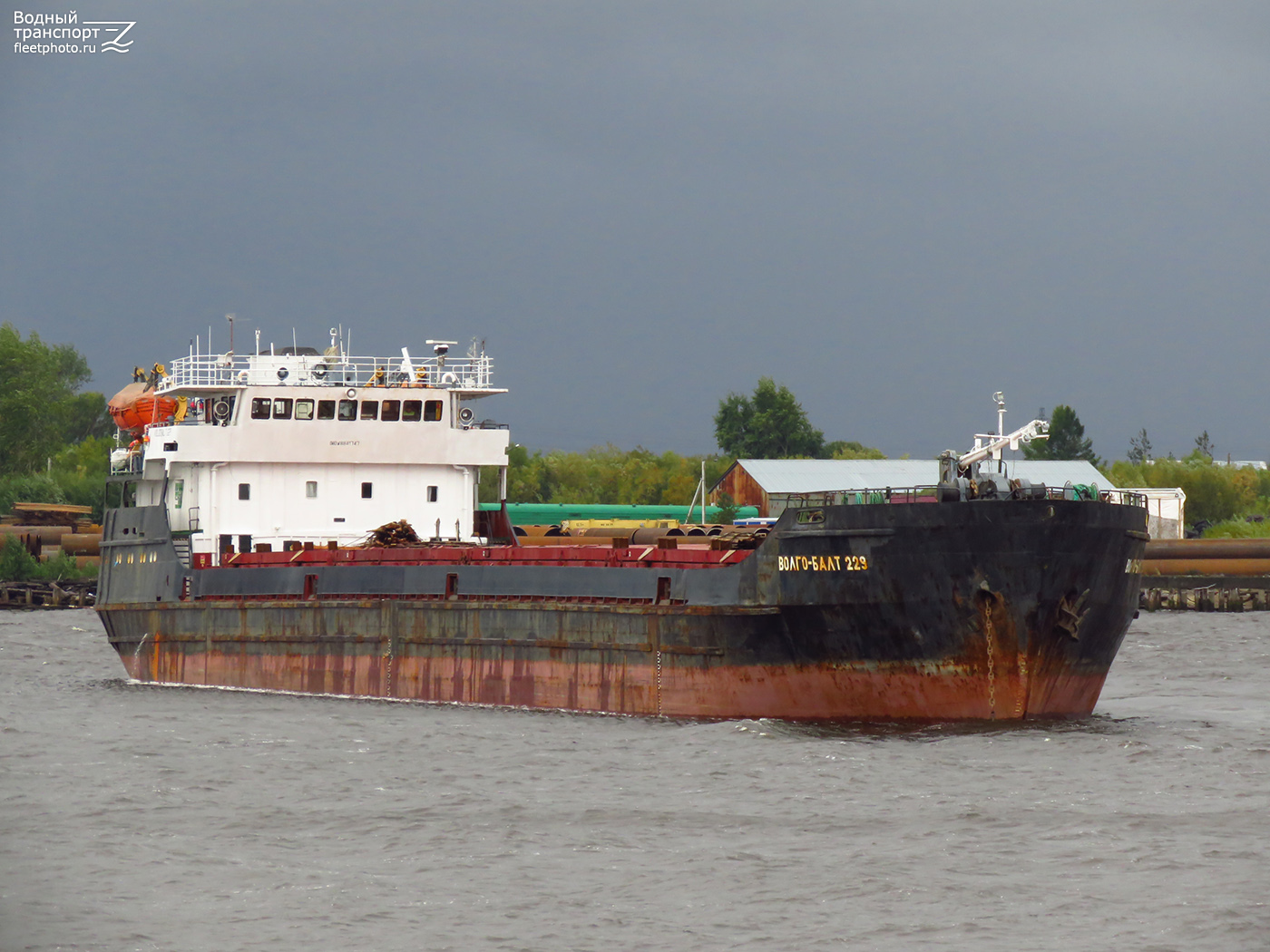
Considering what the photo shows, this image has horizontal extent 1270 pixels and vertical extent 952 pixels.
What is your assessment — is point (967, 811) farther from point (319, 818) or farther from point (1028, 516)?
point (319, 818)

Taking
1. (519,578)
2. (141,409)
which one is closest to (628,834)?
(519,578)

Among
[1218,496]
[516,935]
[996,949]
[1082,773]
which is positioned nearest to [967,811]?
[1082,773]

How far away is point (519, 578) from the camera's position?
2867cm

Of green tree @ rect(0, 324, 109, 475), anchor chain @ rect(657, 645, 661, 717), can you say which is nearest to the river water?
anchor chain @ rect(657, 645, 661, 717)

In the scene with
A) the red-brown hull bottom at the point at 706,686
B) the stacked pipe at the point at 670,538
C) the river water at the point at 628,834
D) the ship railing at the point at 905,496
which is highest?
the ship railing at the point at 905,496

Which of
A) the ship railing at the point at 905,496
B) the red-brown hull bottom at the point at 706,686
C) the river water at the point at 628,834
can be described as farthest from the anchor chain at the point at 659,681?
the ship railing at the point at 905,496

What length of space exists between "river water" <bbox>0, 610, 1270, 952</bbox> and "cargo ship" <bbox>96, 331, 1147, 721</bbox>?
3.23 ft

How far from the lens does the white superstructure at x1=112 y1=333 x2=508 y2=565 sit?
115 feet

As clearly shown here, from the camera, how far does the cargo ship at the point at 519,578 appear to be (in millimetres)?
23984

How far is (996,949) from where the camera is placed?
1387 centimetres

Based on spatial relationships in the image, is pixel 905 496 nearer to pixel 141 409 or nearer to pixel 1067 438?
pixel 141 409

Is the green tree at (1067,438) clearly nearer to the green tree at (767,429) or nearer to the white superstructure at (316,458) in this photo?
the green tree at (767,429)

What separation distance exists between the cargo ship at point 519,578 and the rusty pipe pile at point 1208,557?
37.9m

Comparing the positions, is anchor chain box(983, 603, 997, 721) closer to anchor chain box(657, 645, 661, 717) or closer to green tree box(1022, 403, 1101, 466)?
anchor chain box(657, 645, 661, 717)
